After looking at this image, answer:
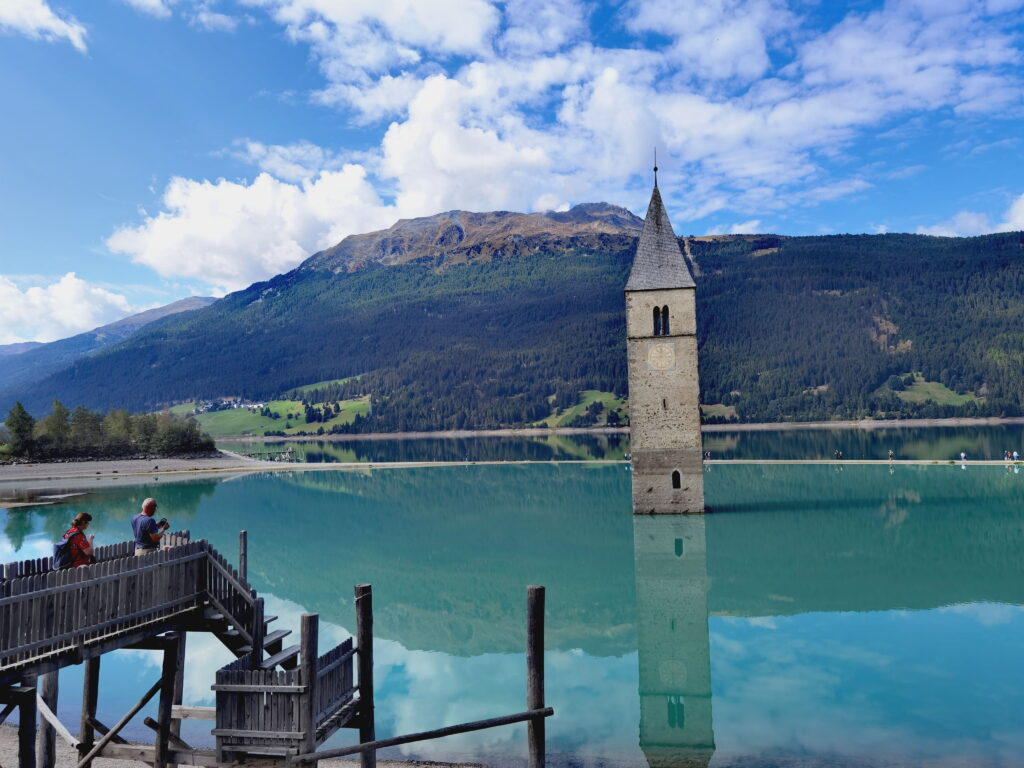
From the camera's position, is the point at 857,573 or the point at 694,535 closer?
the point at 857,573

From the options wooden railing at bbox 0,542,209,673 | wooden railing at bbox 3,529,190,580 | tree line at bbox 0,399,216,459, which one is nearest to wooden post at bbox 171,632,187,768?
wooden railing at bbox 3,529,190,580

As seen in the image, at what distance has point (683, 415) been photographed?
142ft

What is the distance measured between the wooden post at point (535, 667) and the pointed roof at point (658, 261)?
32.9 m

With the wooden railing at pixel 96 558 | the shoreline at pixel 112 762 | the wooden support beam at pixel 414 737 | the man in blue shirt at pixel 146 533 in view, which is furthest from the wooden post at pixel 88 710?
the wooden support beam at pixel 414 737

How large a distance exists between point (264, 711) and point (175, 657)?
2.63 meters

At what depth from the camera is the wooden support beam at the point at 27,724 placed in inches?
464

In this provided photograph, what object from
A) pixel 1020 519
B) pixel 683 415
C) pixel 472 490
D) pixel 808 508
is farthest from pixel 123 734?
pixel 472 490

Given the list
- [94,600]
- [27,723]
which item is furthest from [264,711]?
[27,723]

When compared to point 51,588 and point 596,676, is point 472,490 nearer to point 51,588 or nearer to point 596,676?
point 596,676

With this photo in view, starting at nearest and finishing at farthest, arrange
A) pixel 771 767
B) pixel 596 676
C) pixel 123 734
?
1. pixel 771 767
2. pixel 123 734
3. pixel 596 676

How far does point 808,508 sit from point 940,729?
3472cm

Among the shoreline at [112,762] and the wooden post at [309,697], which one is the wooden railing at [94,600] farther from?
the shoreline at [112,762]

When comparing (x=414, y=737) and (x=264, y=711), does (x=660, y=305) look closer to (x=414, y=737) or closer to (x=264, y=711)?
(x=414, y=737)

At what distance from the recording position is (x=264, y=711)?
11.6 m
